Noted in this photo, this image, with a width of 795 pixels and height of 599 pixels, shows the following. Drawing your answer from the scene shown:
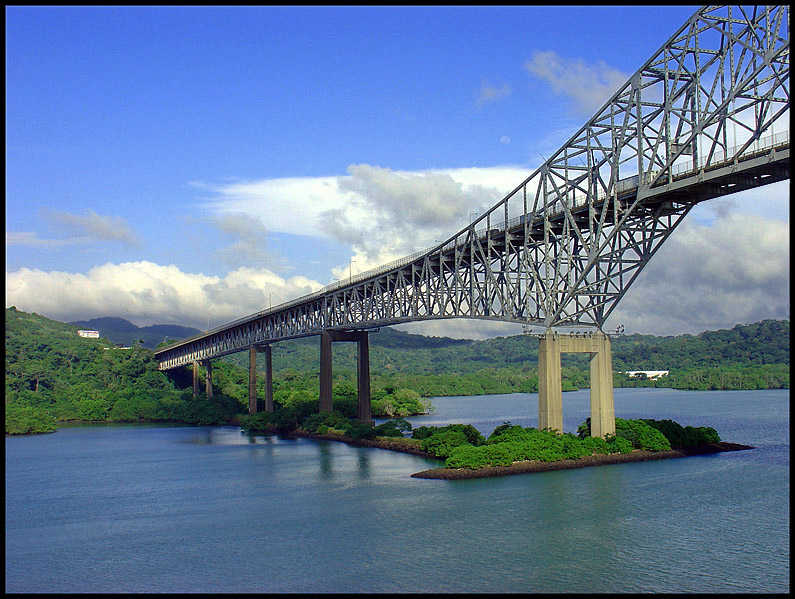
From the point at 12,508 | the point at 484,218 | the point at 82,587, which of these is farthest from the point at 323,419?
the point at 82,587

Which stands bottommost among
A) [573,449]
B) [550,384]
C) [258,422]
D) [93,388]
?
[258,422]

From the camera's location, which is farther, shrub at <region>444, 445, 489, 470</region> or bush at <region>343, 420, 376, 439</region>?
bush at <region>343, 420, 376, 439</region>

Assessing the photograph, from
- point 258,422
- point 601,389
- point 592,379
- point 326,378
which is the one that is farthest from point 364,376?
point 601,389

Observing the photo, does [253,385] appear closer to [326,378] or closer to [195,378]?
[326,378]

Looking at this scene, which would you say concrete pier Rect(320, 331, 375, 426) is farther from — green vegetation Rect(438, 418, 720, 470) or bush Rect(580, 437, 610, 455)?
bush Rect(580, 437, 610, 455)

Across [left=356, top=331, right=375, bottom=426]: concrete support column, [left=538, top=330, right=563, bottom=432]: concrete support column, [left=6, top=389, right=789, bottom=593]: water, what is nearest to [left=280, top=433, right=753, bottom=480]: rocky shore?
[left=6, top=389, right=789, bottom=593]: water

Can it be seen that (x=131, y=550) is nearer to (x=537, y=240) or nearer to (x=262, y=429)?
(x=537, y=240)

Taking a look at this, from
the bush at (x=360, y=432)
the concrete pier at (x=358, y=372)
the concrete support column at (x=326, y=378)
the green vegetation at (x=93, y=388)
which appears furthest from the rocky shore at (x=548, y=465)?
the green vegetation at (x=93, y=388)
